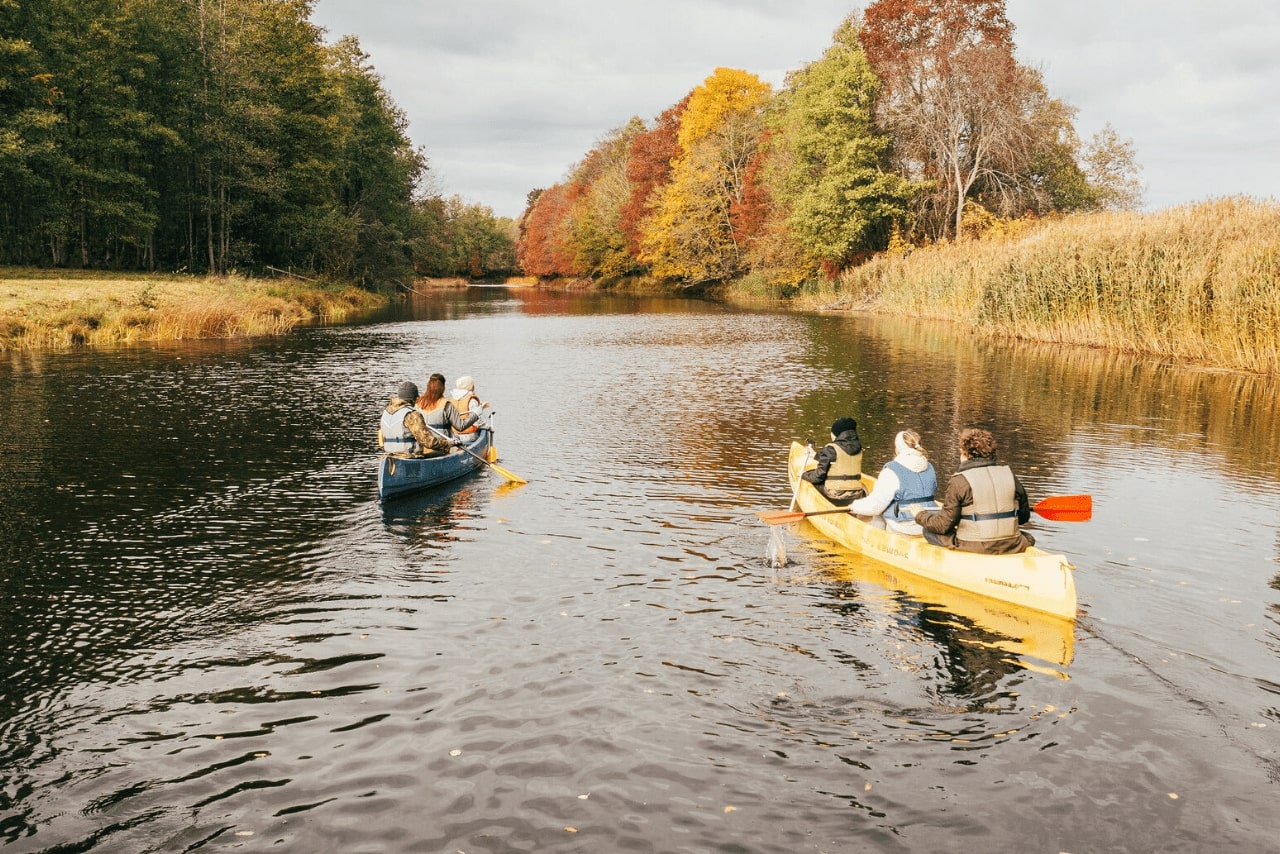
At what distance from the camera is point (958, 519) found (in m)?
9.74

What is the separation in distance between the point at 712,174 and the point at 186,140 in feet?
120

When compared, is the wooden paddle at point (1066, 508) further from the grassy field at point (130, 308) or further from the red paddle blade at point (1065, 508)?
the grassy field at point (130, 308)

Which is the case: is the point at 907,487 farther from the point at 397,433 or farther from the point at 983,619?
the point at 397,433

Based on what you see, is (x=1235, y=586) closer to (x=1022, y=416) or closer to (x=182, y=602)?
(x=1022, y=416)

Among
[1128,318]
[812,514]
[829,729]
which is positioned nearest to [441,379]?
[812,514]

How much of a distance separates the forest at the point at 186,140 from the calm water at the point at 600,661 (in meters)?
35.0

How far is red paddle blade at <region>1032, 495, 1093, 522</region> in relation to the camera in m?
10.0

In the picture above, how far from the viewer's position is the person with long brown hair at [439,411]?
623 inches

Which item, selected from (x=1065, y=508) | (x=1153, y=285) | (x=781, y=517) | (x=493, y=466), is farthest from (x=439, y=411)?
(x=1153, y=285)

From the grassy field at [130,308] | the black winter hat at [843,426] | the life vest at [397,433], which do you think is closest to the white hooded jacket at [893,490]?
the black winter hat at [843,426]

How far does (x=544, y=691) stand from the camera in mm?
7383

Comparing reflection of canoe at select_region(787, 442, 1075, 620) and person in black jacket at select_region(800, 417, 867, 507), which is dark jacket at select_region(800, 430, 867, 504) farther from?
reflection of canoe at select_region(787, 442, 1075, 620)

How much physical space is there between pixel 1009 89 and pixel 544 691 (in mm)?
50561

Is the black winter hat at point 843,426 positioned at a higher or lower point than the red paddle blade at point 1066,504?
higher
